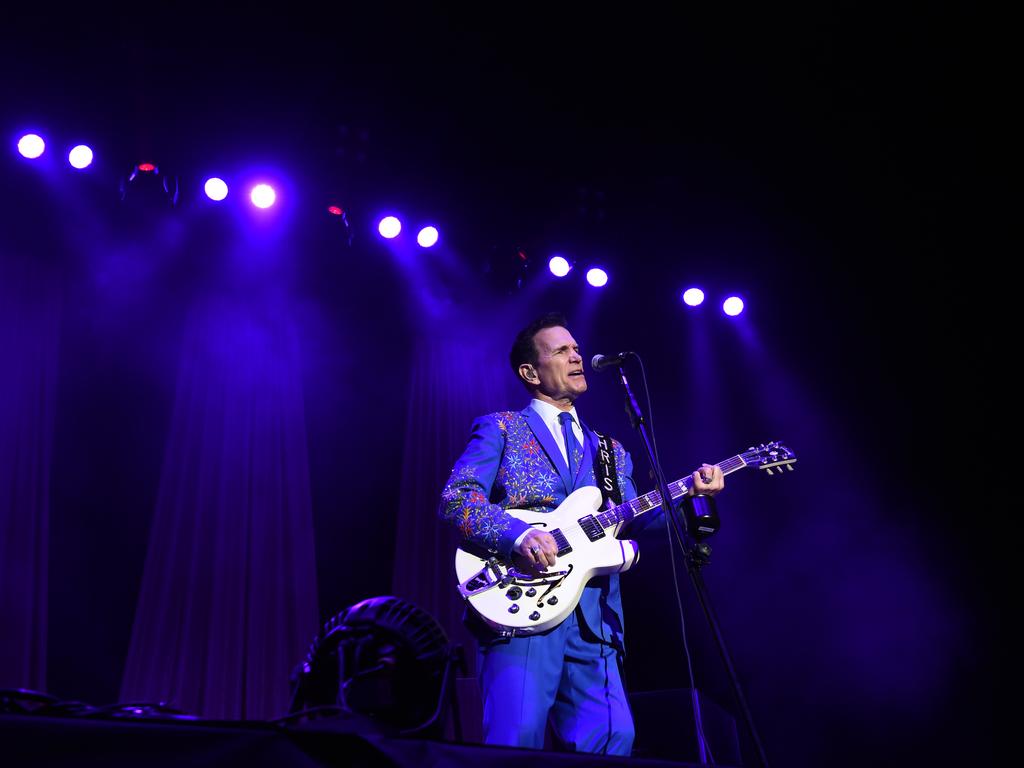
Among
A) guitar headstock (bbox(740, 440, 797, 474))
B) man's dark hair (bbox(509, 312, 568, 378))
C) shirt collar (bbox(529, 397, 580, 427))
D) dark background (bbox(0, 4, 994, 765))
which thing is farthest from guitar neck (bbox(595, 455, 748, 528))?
dark background (bbox(0, 4, 994, 765))

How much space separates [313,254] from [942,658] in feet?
17.1

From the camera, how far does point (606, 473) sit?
11.6 ft

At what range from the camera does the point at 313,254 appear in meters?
6.33

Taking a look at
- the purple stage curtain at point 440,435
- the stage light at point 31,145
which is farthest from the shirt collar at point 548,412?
the stage light at point 31,145

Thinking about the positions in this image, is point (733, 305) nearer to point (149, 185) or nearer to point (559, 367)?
point (559, 367)

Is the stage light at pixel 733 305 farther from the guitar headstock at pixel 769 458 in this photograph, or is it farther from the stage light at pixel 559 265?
the guitar headstock at pixel 769 458

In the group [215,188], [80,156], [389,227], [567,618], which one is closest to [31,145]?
[80,156]

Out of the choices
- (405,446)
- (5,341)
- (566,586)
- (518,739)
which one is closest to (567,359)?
(566,586)

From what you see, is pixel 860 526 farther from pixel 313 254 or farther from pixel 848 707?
pixel 313 254

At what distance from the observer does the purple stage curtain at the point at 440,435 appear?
5.81 metres

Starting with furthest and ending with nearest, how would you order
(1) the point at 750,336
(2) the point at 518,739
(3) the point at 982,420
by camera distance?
(1) the point at 750,336 → (3) the point at 982,420 → (2) the point at 518,739

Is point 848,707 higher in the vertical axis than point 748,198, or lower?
lower

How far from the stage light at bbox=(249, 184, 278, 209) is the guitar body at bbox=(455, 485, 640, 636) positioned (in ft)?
12.0

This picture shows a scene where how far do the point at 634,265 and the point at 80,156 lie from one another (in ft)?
13.4
